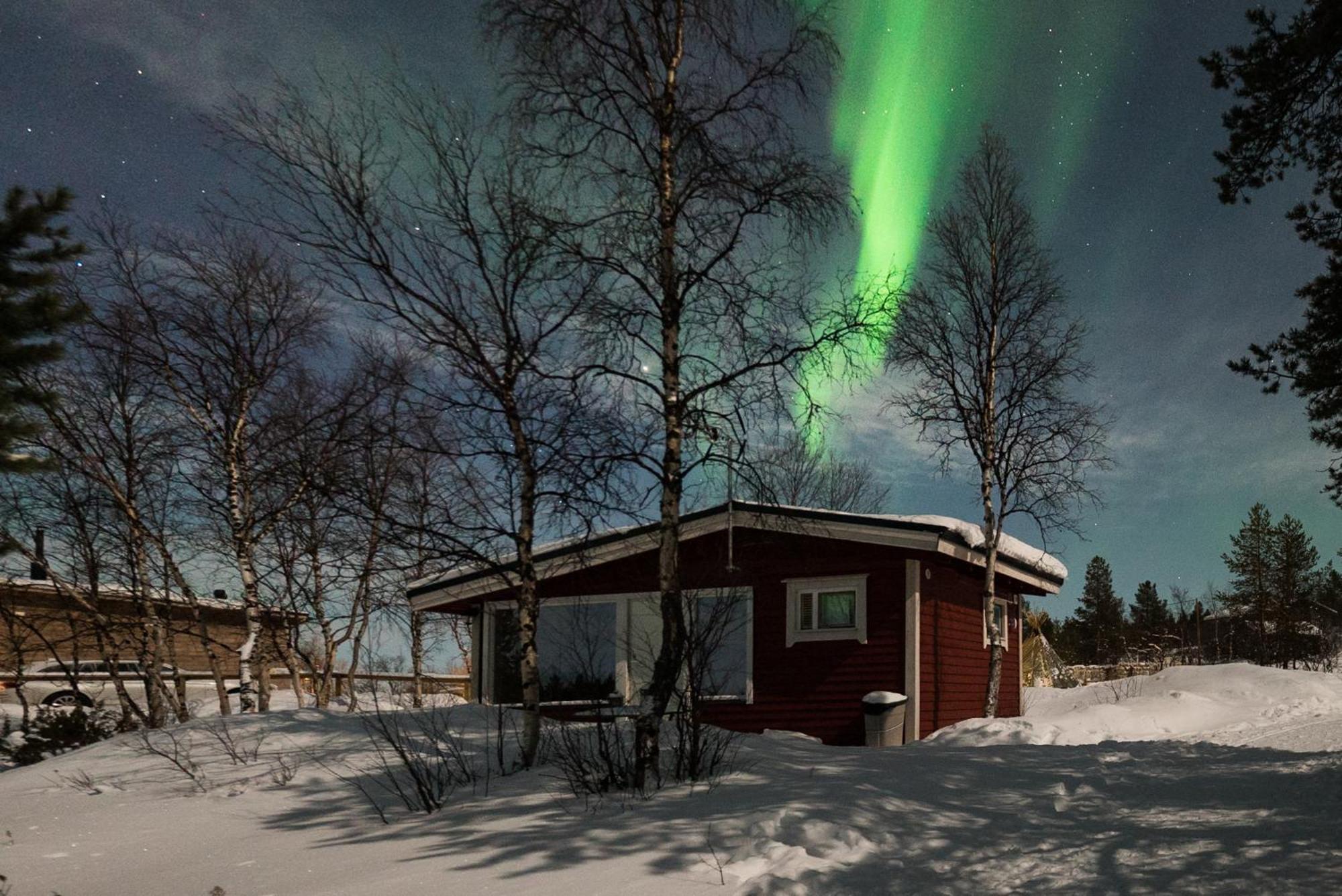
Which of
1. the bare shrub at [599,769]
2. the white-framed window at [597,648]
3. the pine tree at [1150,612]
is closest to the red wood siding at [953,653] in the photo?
the white-framed window at [597,648]

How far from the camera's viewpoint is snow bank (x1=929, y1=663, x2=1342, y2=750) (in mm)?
12477

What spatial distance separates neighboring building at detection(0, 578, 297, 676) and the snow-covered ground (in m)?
5.40

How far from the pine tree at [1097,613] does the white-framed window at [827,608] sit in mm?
43957

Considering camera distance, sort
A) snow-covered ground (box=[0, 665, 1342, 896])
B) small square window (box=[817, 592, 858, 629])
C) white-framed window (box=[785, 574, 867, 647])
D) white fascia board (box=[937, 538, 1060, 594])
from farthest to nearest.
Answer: small square window (box=[817, 592, 858, 629]), white-framed window (box=[785, 574, 867, 647]), white fascia board (box=[937, 538, 1060, 594]), snow-covered ground (box=[0, 665, 1342, 896])

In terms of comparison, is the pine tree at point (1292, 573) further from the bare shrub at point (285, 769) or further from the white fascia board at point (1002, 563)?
the bare shrub at point (285, 769)

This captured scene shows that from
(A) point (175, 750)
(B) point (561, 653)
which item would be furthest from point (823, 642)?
(A) point (175, 750)

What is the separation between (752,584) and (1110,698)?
33.2ft

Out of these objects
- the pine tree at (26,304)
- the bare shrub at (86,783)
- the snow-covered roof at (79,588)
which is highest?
the pine tree at (26,304)

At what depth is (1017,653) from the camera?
1922 cm

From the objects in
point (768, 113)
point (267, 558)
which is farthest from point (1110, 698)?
point (267, 558)

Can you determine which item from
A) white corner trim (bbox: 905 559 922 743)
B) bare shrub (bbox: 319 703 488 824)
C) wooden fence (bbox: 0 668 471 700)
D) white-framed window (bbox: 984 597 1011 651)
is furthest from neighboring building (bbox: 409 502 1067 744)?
wooden fence (bbox: 0 668 471 700)

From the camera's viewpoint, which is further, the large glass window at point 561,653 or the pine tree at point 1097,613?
the pine tree at point 1097,613

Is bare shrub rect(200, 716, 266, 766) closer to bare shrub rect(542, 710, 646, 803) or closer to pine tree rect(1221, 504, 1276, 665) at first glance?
bare shrub rect(542, 710, 646, 803)

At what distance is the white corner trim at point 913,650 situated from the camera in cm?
1374
